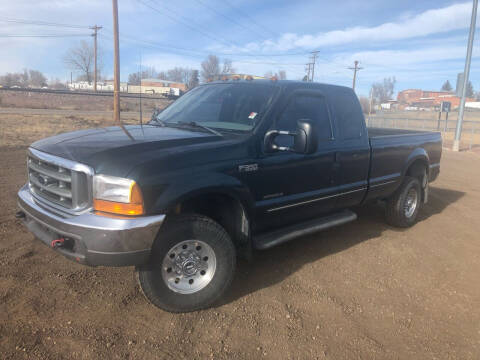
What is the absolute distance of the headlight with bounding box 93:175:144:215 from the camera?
8.19 ft

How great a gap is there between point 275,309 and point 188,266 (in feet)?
2.86

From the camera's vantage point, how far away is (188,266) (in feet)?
9.68

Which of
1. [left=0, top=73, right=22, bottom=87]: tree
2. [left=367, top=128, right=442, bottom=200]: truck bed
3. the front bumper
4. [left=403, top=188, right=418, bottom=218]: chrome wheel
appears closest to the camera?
the front bumper


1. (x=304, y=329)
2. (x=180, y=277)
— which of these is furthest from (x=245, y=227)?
(x=304, y=329)

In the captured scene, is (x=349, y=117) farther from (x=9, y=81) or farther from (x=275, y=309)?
(x=9, y=81)

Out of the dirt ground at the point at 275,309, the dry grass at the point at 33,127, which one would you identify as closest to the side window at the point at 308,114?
the dirt ground at the point at 275,309

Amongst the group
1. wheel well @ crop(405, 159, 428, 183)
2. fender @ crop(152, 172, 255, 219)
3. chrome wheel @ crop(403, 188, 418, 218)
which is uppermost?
fender @ crop(152, 172, 255, 219)

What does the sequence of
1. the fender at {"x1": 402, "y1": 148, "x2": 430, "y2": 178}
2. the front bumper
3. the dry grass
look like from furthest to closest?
the dry grass → the fender at {"x1": 402, "y1": 148, "x2": 430, "y2": 178} → the front bumper

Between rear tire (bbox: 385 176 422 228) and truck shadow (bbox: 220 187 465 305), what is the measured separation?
0.17m

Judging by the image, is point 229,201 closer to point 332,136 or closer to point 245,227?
point 245,227

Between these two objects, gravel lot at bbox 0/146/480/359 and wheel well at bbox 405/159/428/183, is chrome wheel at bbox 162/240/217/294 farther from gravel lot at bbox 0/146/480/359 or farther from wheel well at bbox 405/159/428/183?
wheel well at bbox 405/159/428/183

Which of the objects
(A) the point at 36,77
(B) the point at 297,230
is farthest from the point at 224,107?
(A) the point at 36,77

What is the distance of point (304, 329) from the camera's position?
9.53 ft

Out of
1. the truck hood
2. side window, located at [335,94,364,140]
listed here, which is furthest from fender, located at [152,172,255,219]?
side window, located at [335,94,364,140]
